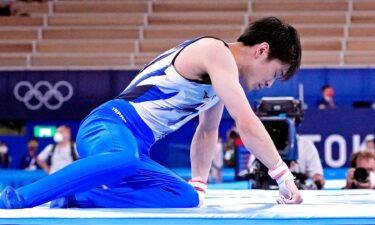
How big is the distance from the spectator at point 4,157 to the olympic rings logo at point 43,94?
2.85 feet

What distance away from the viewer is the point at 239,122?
9.89ft

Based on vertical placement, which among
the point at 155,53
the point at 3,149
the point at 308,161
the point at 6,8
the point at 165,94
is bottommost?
the point at 3,149

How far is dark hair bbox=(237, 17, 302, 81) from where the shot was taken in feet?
10.4

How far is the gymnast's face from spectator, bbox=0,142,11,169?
843cm

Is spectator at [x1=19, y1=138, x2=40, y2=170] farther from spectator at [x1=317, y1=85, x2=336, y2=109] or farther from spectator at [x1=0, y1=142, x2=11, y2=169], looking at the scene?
spectator at [x1=317, y1=85, x2=336, y2=109]

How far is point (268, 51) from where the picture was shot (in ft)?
10.4

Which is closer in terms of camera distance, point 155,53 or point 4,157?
point 4,157

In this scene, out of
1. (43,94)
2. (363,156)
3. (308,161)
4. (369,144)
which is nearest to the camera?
(363,156)

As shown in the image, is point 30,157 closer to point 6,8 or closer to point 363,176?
point 6,8

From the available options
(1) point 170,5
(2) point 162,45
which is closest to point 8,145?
(2) point 162,45

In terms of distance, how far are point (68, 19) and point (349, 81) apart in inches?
217

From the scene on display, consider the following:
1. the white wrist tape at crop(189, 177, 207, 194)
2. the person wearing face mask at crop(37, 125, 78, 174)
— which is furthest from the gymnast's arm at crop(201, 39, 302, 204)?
the person wearing face mask at crop(37, 125, 78, 174)

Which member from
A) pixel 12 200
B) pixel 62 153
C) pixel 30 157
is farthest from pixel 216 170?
pixel 12 200

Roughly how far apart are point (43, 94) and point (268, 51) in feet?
29.5
